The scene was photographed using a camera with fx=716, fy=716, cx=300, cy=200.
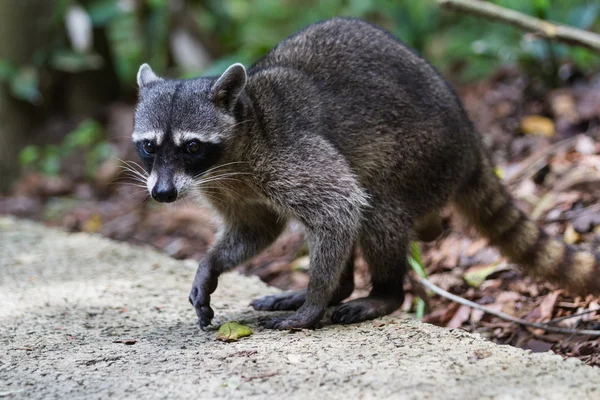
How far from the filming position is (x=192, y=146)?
441 centimetres

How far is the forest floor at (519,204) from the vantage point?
4855 millimetres

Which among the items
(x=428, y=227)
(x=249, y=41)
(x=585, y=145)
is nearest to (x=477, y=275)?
(x=428, y=227)

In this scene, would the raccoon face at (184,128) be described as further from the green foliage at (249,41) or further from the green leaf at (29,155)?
the green leaf at (29,155)

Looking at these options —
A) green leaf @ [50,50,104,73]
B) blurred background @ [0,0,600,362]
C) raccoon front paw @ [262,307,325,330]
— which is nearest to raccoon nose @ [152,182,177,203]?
raccoon front paw @ [262,307,325,330]

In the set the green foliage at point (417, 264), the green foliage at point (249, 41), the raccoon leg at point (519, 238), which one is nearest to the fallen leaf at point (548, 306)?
the raccoon leg at point (519, 238)

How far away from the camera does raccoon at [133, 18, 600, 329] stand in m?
4.47

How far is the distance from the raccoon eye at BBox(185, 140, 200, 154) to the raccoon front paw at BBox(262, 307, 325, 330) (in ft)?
3.76

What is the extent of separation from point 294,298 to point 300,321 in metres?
0.57

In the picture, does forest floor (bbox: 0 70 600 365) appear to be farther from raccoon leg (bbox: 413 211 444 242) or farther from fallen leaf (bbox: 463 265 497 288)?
raccoon leg (bbox: 413 211 444 242)

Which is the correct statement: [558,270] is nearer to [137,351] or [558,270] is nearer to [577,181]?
[577,181]

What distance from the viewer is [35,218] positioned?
9164 mm

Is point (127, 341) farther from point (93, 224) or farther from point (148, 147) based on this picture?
point (93, 224)

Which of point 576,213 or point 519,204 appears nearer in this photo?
point 576,213

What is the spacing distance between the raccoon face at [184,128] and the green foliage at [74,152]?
5.70 meters
